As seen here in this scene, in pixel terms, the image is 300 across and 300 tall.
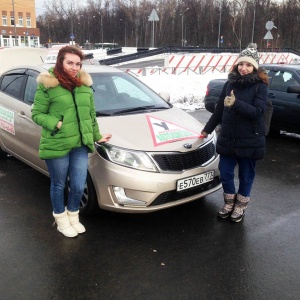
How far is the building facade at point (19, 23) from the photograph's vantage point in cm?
Result: 6850

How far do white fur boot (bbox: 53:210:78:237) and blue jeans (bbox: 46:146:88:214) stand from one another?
71 millimetres

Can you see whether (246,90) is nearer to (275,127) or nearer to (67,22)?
(275,127)

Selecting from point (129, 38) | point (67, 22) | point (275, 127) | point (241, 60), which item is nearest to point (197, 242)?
point (241, 60)

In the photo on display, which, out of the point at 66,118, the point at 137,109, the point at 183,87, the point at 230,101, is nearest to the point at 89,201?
the point at 66,118

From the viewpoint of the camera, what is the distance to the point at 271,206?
170 inches

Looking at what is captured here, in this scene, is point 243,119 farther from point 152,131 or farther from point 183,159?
point 152,131

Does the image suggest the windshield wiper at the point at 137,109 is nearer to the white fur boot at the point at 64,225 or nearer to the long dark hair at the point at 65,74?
the long dark hair at the point at 65,74

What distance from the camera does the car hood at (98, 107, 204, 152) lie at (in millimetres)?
3586

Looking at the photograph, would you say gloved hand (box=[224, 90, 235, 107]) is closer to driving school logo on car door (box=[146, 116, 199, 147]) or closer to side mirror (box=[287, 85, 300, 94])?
driving school logo on car door (box=[146, 116, 199, 147])

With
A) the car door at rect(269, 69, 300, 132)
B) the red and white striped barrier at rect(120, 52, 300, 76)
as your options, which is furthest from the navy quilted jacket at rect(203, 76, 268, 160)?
the red and white striped barrier at rect(120, 52, 300, 76)

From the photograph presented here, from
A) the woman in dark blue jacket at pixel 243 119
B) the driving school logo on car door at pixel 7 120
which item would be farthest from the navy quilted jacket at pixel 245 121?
the driving school logo on car door at pixel 7 120

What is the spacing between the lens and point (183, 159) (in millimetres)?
3627

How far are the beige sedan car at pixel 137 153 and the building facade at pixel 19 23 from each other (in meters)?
69.1

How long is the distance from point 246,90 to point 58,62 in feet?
5.66
